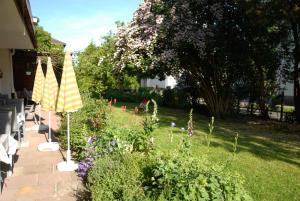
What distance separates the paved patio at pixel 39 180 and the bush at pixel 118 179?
0.73 metres

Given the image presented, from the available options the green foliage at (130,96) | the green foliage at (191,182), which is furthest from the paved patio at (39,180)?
the green foliage at (130,96)

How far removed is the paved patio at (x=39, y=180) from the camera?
5.11 metres

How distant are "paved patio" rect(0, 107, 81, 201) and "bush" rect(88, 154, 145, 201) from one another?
2.39 feet

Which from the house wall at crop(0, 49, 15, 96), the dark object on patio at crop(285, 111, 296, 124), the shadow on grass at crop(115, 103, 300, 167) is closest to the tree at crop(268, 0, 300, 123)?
the dark object on patio at crop(285, 111, 296, 124)

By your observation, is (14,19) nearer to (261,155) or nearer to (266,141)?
(261,155)

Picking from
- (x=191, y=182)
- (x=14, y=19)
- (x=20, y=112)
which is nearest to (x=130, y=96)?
(x=20, y=112)

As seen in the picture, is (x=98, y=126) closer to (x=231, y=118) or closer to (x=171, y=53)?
(x=171, y=53)

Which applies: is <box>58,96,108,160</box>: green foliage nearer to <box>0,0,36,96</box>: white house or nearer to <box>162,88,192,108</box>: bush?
<box>0,0,36,96</box>: white house

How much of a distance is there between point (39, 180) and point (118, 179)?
225cm

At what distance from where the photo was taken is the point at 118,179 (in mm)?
4152

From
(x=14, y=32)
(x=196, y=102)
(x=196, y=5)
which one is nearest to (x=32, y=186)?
(x=14, y=32)

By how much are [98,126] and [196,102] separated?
43.3ft

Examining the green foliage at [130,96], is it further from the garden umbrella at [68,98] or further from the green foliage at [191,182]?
the green foliage at [191,182]

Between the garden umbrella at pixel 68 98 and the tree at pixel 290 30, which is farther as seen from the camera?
the tree at pixel 290 30
